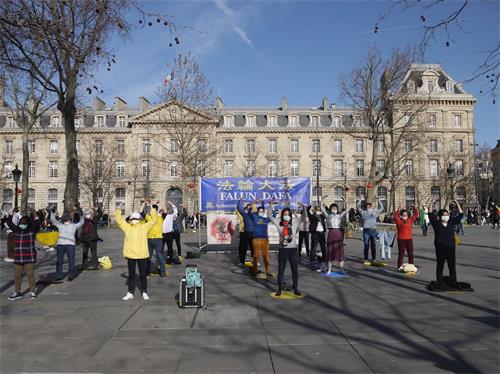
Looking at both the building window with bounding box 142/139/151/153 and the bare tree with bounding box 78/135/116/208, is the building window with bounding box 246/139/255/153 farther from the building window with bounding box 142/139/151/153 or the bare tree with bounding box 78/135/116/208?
the bare tree with bounding box 78/135/116/208

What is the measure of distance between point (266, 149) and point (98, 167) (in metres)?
24.6

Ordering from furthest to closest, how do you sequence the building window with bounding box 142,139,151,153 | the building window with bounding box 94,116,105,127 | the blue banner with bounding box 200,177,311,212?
the building window with bounding box 94,116,105,127, the building window with bounding box 142,139,151,153, the blue banner with bounding box 200,177,311,212

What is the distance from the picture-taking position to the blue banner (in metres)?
17.5

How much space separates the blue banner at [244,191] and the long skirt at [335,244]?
6058 mm

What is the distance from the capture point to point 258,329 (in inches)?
260

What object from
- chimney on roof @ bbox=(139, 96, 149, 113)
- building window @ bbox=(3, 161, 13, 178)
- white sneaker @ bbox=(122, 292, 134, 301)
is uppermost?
chimney on roof @ bbox=(139, 96, 149, 113)

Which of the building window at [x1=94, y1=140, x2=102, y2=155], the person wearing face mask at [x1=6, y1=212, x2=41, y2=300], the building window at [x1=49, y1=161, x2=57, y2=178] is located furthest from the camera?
the building window at [x1=49, y1=161, x2=57, y2=178]

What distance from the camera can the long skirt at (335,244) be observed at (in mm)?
11328

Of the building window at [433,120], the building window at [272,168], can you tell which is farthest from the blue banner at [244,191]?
the building window at [433,120]

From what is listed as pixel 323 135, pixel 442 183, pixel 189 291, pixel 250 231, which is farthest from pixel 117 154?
pixel 189 291

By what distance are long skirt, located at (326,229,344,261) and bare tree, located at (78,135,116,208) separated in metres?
43.7

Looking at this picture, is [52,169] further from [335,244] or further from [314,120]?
[335,244]

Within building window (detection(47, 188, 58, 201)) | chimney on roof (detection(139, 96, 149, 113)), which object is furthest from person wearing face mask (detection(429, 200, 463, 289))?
building window (detection(47, 188, 58, 201))

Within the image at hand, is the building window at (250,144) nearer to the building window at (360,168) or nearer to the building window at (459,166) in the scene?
the building window at (360,168)
